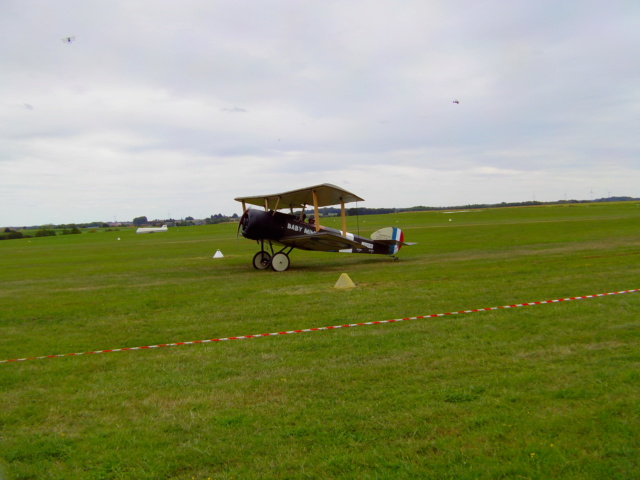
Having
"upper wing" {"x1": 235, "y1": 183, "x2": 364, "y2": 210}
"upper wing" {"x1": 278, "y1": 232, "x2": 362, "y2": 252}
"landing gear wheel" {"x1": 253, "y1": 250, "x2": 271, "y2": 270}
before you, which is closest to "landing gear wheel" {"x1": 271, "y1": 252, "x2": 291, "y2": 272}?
"upper wing" {"x1": 278, "y1": 232, "x2": 362, "y2": 252}

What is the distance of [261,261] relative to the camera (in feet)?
60.1

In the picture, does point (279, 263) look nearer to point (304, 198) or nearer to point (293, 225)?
point (293, 225)

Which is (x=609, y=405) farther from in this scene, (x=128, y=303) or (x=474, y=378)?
(x=128, y=303)

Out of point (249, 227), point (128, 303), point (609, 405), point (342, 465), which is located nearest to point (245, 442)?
point (342, 465)

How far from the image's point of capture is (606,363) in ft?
17.8

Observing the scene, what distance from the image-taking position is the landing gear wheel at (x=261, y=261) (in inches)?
717

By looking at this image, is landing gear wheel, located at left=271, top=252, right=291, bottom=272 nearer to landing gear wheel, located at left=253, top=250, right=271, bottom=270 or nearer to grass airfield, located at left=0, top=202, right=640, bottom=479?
landing gear wheel, located at left=253, top=250, right=271, bottom=270

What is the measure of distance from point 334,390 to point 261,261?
44.2ft

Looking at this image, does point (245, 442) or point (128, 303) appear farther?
point (128, 303)

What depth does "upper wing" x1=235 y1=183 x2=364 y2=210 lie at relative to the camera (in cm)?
1617

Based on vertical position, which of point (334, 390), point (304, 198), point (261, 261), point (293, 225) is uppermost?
point (304, 198)

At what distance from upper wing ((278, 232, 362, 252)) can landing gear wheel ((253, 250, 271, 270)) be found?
107 cm

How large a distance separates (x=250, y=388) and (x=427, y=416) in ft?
6.46

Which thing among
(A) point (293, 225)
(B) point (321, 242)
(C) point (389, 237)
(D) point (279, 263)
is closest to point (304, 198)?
(A) point (293, 225)
